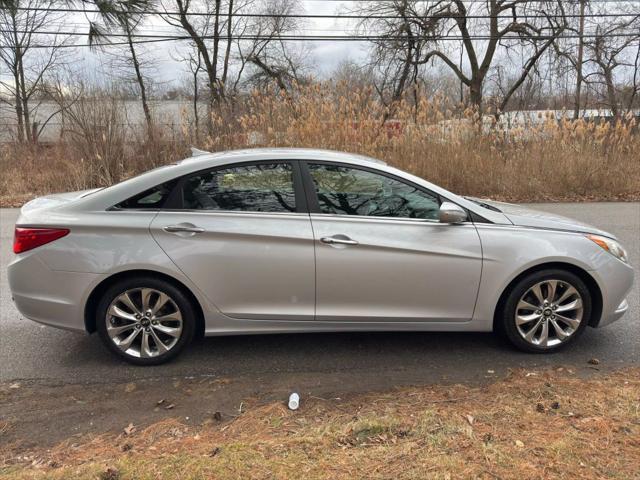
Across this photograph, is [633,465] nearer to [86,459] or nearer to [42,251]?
[86,459]

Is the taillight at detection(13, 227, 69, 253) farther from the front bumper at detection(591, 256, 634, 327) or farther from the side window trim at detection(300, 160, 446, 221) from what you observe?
the front bumper at detection(591, 256, 634, 327)

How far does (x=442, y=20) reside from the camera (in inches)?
1078

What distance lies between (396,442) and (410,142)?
34.3 ft

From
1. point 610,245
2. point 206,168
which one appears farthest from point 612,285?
point 206,168

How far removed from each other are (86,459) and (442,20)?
29.2 metres

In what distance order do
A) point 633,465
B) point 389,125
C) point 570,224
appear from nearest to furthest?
point 633,465
point 570,224
point 389,125

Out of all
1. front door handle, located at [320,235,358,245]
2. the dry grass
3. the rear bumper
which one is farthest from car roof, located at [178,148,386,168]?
the dry grass

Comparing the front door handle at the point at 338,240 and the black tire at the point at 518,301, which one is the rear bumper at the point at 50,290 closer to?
the front door handle at the point at 338,240

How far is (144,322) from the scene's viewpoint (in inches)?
147

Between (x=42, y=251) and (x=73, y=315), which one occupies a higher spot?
(x=42, y=251)

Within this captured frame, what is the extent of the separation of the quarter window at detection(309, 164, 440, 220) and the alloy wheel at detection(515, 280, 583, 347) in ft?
3.27

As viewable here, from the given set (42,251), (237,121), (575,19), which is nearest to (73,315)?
(42,251)

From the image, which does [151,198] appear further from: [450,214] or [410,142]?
[410,142]

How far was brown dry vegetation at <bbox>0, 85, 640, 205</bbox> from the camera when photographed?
40.3 ft
